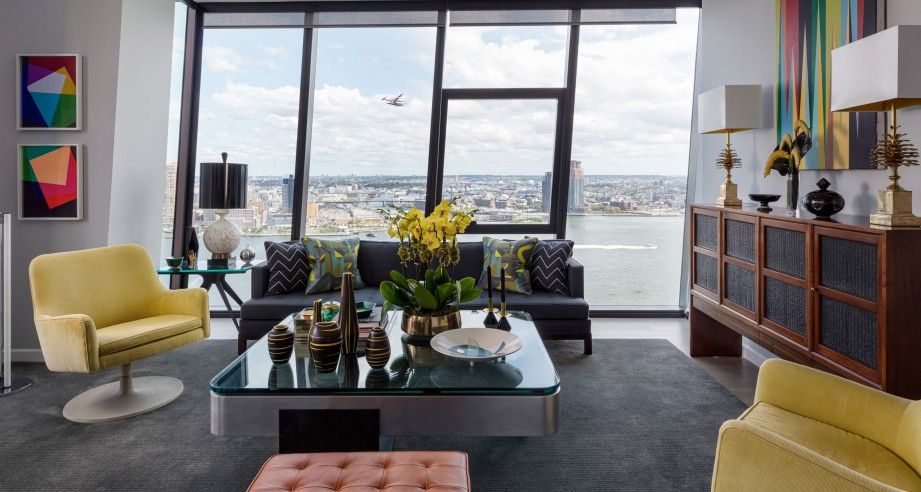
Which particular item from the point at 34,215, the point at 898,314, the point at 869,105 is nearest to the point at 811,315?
the point at 898,314

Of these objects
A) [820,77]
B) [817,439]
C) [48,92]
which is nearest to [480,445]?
[817,439]

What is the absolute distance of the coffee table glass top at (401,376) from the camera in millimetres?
2004

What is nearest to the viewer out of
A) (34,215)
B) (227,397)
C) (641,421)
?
(227,397)

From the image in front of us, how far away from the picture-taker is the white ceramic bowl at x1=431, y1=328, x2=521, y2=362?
7.49 ft

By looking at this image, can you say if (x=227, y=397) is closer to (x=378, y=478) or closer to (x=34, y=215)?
(x=378, y=478)


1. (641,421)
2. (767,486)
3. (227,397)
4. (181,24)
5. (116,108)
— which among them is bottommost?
(641,421)

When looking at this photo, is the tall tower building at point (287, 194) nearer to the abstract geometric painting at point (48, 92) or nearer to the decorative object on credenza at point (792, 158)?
the abstract geometric painting at point (48, 92)

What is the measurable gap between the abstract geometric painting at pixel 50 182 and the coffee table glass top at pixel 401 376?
2.34m

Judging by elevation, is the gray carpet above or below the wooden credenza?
below

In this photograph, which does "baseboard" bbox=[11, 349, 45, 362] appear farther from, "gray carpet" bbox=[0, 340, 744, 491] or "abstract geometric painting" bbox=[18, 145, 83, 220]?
"abstract geometric painting" bbox=[18, 145, 83, 220]

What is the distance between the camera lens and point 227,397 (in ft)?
6.54

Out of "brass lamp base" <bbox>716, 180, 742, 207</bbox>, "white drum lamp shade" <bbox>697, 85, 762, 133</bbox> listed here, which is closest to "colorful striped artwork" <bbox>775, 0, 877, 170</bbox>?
"white drum lamp shade" <bbox>697, 85, 762, 133</bbox>

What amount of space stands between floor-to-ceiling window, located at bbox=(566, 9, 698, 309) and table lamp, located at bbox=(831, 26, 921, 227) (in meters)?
2.74

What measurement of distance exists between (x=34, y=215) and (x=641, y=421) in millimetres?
4140
